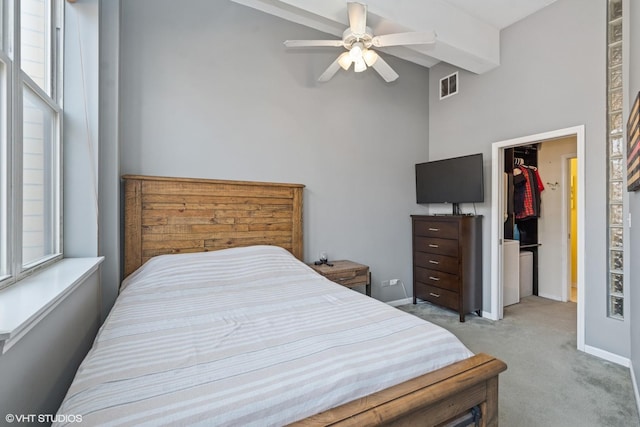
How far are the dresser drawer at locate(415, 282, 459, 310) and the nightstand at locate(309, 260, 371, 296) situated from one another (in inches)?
39.0

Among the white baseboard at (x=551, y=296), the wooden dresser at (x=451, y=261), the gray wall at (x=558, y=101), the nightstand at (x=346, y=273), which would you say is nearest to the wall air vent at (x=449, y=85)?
the gray wall at (x=558, y=101)

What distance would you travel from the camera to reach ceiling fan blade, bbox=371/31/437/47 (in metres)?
2.22

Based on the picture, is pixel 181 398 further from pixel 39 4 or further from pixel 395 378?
pixel 39 4

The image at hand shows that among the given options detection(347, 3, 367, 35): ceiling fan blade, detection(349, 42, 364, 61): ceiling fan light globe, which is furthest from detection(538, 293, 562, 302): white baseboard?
detection(347, 3, 367, 35): ceiling fan blade

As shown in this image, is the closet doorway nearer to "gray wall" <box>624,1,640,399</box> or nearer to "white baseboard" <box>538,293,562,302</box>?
"white baseboard" <box>538,293,562,302</box>

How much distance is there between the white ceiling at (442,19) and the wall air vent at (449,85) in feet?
1.05

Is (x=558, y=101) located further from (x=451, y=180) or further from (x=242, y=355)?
(x=242, y=355)

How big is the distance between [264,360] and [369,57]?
7.90 ft

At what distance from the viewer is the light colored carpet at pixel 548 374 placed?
1840mm

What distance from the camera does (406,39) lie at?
229cm

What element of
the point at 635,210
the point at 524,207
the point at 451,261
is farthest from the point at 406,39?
the point at 524,207

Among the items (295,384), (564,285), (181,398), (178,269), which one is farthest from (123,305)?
(564,285)

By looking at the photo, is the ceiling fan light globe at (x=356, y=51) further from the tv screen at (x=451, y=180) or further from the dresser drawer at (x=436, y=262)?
the dresser drawer at (x=436, y=262)

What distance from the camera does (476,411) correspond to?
1219mm
